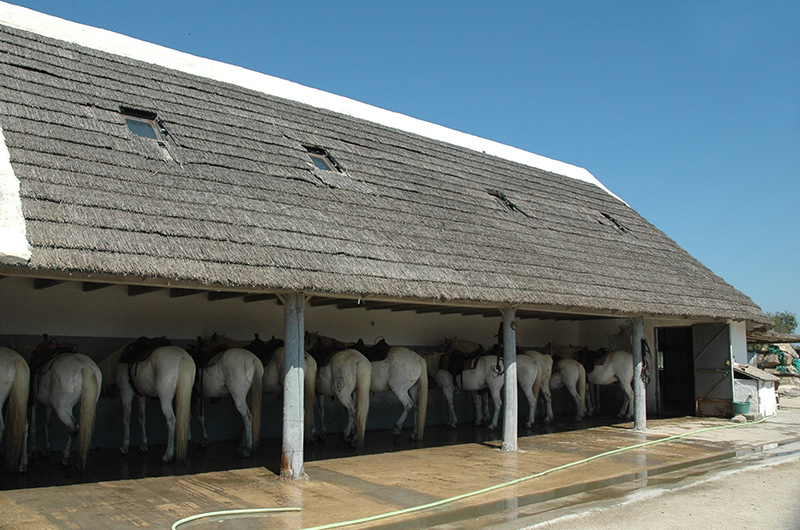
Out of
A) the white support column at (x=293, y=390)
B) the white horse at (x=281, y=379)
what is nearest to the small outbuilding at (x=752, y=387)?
the white horse at (x=281, y=379)

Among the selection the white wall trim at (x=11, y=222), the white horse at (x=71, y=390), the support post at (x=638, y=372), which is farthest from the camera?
the support post at (x=638, y=372)

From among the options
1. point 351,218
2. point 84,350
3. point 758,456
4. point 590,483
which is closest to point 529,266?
point 351,218

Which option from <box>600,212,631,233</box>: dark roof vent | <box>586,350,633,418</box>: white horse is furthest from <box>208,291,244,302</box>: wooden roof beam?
<box>600,212,631,233</box>: dark roof vent

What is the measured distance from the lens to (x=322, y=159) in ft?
31.1

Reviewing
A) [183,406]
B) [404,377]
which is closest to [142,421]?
[183,406]

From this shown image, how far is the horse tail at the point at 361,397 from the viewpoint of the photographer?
8.16 metres

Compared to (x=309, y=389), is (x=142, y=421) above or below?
below

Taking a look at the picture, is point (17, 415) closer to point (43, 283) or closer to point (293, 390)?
point (43, 283)

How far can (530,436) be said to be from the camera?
32.2 ft

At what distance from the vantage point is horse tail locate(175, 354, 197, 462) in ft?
22.8

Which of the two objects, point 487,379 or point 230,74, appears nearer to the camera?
point 487,379

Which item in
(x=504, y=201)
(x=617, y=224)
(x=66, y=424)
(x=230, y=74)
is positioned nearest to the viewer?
(x=66, y=424)

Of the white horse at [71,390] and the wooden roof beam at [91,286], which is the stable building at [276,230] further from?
the white horse at [71,390]

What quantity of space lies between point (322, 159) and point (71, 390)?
461cm
